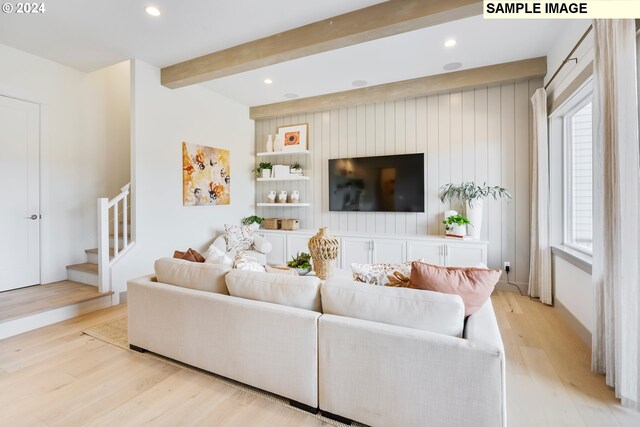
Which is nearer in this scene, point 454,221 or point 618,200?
point 618,200

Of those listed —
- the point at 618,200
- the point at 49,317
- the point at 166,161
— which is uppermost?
the point at 166,161

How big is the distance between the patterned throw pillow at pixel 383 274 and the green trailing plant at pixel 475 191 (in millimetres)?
2562

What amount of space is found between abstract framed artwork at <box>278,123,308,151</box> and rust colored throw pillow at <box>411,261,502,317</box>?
390cm

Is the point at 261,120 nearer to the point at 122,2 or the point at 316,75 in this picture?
the point at 316,75

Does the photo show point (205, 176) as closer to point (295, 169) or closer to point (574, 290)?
point (295, 169)

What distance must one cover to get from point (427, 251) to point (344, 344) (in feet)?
8.91

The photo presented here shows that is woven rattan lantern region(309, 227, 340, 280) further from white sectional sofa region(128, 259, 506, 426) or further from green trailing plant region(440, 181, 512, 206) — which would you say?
green trailing plant region(440, 181, 512, 206)

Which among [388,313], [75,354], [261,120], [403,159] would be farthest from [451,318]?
[261,120]

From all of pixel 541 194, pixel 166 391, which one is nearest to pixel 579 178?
pixel 541 194

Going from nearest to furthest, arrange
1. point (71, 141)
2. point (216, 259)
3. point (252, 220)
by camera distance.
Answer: point (216, 259)
point (71, 141)
point (252, 220)

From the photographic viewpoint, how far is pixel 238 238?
4633 mm

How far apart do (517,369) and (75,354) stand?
331 centimetres

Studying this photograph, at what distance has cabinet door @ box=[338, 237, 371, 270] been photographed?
4.34 meters

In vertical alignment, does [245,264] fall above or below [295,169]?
below
